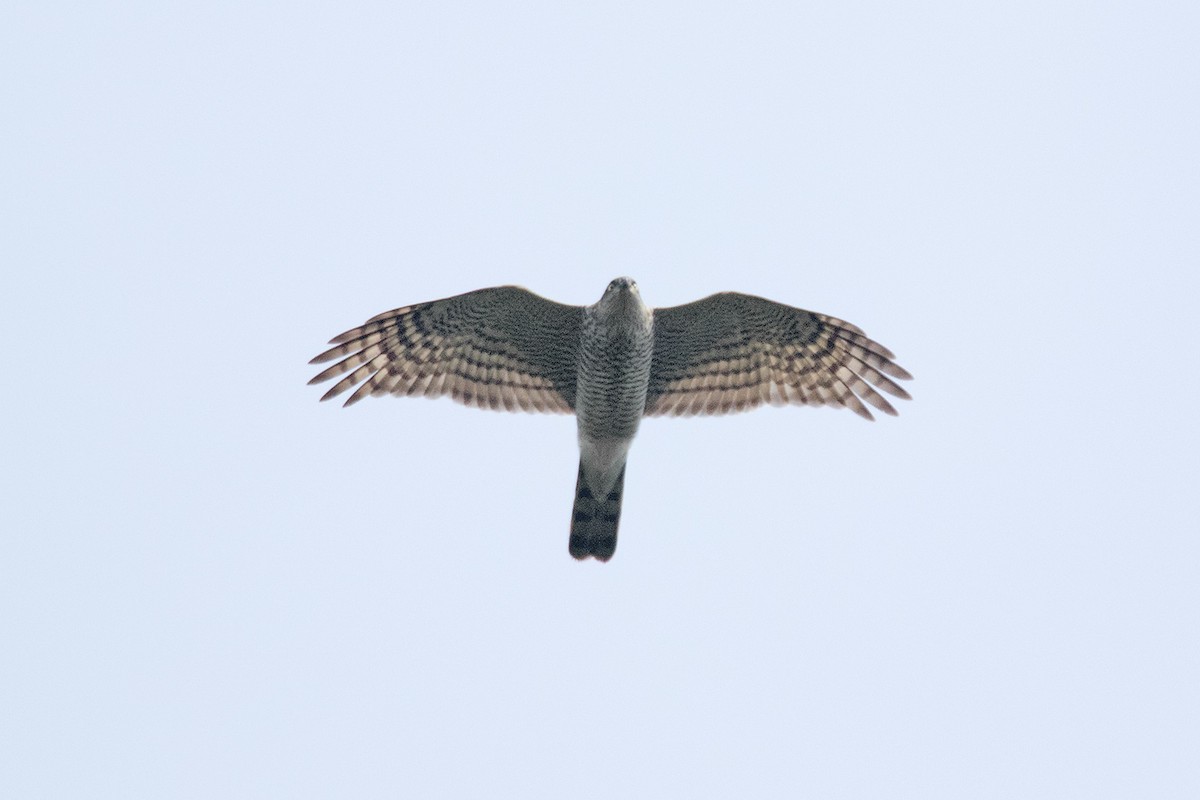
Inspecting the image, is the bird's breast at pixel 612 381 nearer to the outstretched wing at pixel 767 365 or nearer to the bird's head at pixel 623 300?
the bird's head at pixel 623 300

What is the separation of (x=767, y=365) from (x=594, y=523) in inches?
86.6

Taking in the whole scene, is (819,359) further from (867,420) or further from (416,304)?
(416,304)

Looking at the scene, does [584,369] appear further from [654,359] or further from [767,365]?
[767,365]

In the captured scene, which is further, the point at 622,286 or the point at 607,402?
the point at 607,402

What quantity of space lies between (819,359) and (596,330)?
94.3 inches

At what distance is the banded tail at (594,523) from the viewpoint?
1354 centimetres

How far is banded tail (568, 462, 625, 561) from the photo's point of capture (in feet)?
44.4

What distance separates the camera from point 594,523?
13.6 meters

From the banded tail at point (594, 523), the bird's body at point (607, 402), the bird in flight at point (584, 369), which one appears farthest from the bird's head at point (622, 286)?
the banded tail at point (594, 523)

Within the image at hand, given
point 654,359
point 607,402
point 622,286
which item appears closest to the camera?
point 622,286

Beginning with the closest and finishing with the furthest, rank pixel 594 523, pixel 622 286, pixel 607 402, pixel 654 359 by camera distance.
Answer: pixel 622 286, pixel 607 402, pixel 654 359, pixel 594 523

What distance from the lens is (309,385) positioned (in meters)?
13.2

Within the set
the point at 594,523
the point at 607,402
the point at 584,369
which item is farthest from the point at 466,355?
the point at 594,523

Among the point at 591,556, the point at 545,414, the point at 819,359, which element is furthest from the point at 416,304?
the point at 819,359
